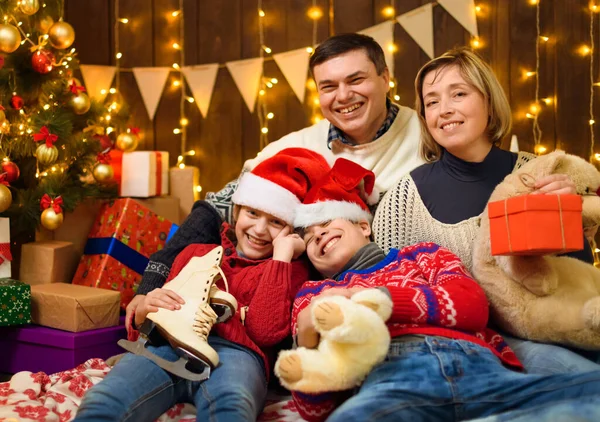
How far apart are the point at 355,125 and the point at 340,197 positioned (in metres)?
0.44

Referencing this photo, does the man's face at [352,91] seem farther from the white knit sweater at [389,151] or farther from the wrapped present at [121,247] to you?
the wrapped present at [121,247]

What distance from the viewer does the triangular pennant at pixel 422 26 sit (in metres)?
3.26

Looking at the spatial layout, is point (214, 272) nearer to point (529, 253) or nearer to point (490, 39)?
point (529, 253)

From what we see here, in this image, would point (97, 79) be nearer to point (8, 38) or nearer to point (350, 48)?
point (8, 38)

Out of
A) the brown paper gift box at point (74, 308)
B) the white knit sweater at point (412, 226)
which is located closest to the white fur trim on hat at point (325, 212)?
the white knit sweater at point (412, 226)

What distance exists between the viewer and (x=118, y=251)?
2902 mm

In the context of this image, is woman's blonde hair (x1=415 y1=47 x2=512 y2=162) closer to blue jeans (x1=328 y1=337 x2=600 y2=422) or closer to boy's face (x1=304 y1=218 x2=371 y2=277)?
boy's face (x1=304 y1=218 x2=371 y2=277)

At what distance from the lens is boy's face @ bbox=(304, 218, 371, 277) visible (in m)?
1.90

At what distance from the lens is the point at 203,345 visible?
1.70 m

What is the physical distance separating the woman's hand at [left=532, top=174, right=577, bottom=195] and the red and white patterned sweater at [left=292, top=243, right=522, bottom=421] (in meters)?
0.29

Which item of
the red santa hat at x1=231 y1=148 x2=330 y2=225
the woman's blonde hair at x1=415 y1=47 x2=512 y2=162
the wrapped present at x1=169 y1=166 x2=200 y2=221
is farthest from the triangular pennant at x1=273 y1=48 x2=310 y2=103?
the woman's blonde hair at x1=415 y1=47 x2=512 y2=162

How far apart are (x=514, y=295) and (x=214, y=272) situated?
81cm

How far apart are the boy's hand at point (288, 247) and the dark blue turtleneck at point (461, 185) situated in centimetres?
44

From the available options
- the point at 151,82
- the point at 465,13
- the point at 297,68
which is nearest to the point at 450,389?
the point at 465,13
